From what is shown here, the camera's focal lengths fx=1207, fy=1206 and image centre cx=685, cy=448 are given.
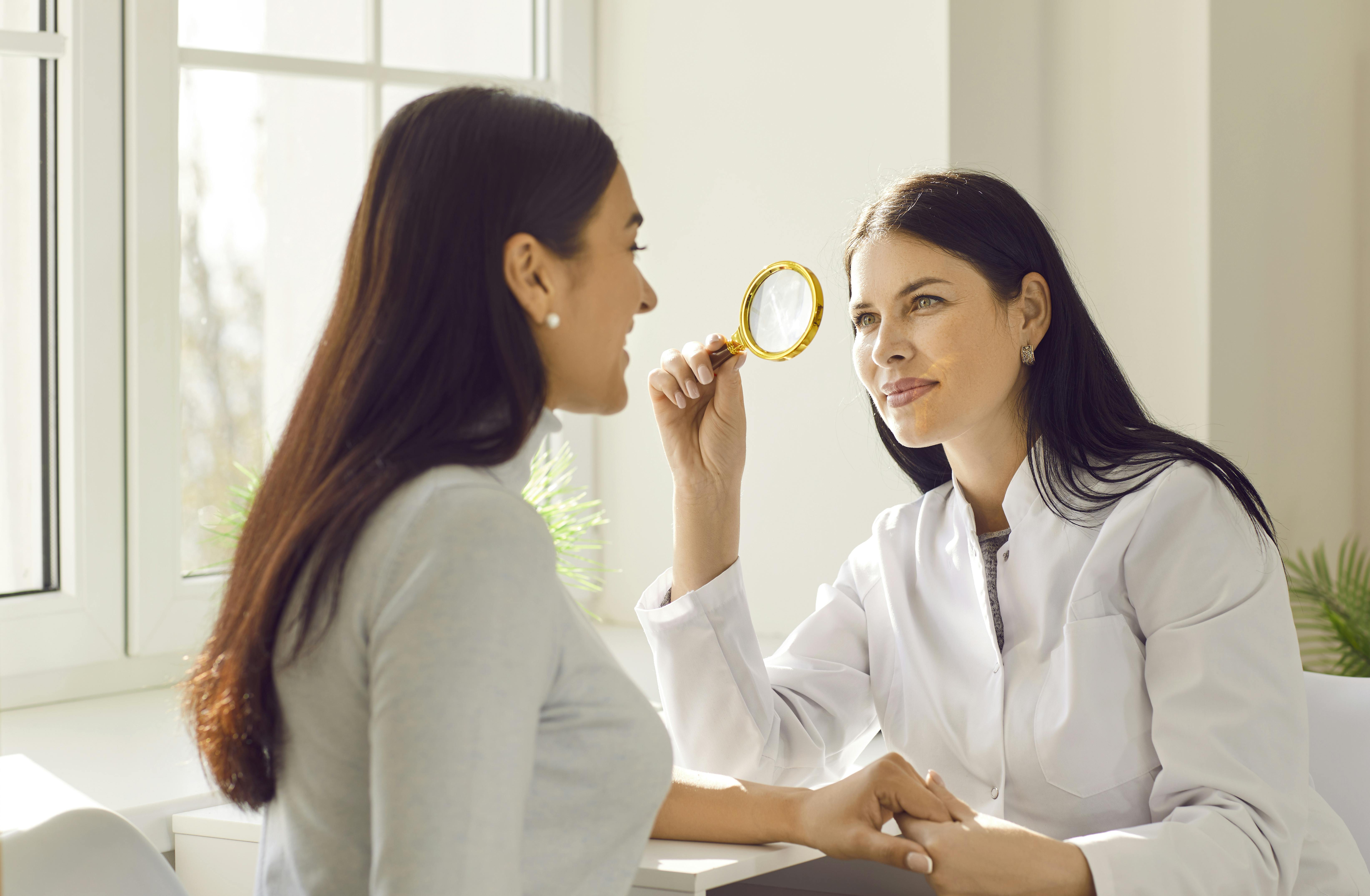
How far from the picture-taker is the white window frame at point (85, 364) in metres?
1.96

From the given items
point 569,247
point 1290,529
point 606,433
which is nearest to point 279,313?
point 606,433

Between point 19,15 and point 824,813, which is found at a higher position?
point 19,15

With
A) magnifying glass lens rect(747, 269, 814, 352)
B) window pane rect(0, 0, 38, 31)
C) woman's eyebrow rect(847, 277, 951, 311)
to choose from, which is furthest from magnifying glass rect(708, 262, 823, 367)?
window pane rect(0, 0, 38, 31)

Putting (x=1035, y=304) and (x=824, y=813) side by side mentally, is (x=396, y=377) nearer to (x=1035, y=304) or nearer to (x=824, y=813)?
(x=824, y=813)

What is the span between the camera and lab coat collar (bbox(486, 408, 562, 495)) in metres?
0.87

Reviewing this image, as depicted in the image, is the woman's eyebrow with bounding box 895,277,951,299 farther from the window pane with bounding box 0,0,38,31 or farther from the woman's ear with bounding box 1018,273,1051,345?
the window pane with bounding box 0,0,38,31

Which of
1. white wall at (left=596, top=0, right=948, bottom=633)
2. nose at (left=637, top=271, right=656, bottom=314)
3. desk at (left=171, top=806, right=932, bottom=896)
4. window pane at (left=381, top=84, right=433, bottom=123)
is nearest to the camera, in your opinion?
nose at (left=637, top=271, right=656, bottom=314)

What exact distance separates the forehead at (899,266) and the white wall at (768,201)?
60 centimetres

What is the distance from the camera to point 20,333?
1976 millimetres

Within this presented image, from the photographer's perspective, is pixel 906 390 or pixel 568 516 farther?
pixel 568 516

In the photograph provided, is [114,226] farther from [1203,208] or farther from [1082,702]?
[1203,208]

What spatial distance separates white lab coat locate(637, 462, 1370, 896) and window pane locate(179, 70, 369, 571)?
0.99 m

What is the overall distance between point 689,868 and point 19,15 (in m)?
1.72

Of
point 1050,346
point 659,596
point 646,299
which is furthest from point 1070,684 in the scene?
point 646,299
